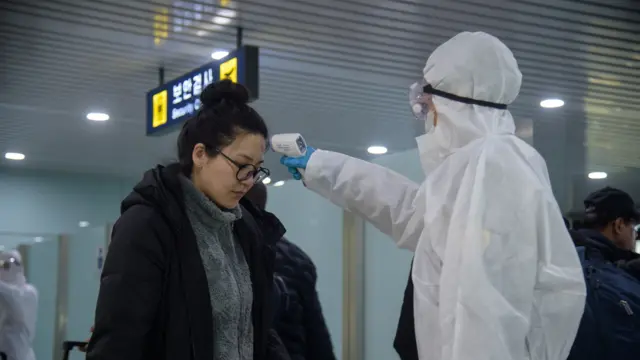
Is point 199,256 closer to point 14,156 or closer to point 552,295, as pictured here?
point 552,295

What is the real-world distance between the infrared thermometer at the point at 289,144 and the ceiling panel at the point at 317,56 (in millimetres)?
2004

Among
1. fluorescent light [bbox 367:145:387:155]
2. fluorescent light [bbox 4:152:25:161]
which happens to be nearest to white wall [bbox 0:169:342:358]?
fluorescent light [bbox 4:152:25:161]

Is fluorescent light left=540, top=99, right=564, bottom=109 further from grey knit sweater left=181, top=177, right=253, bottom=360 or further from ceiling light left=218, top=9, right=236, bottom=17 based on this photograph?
grey knit sweater left=181, top=177, right=253, bottom=360

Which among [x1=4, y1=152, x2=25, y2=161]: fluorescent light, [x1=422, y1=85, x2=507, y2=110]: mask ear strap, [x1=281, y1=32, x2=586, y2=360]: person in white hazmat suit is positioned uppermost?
[x1=4, y1=152, x2=25, y2=161]: fluorescent light

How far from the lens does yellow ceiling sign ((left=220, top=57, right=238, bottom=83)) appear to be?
5.00m

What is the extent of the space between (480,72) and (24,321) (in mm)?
6615

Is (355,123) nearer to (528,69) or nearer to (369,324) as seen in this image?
(528,69)

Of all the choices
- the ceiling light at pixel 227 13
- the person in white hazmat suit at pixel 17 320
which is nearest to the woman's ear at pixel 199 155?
the ceiling light at pixel 227 13

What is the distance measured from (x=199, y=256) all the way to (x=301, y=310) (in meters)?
1.02

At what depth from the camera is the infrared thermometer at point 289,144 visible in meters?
2.87

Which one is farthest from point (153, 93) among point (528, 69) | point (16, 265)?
point (16, 265)

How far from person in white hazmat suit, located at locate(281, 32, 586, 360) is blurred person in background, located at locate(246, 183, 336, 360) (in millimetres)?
662

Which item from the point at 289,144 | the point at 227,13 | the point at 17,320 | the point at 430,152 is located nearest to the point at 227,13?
the point at 227,13

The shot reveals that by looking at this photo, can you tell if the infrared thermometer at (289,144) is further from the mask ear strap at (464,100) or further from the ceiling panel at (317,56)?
the ceiling panel at (317,56)
